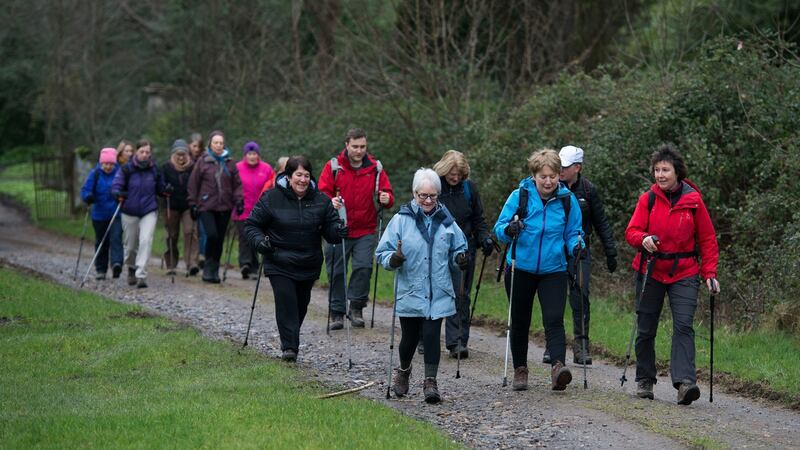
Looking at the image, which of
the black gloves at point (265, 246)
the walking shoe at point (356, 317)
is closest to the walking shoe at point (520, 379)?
the black gloves at point (265, 246)

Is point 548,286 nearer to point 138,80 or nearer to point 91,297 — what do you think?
point 91,297

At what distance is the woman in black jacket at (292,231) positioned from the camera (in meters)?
11.6

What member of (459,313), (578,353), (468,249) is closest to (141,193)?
(459,313)

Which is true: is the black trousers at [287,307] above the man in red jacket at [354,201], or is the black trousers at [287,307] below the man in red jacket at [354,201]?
below

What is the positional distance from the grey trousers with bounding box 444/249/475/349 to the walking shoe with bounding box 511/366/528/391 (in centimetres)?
157

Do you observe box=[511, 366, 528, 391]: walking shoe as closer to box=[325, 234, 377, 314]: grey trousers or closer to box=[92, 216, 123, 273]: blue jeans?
box=[325, 234, 377, 314]: grey trousers

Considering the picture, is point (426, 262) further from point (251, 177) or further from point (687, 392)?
point (251, 177)

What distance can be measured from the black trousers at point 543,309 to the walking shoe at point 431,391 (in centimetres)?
29

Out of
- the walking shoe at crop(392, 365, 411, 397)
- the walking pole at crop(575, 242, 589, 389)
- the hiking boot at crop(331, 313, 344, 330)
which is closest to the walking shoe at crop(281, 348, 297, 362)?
the walking shoe at crop(392, 365, 411, 397)

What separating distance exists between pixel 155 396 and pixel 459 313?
371 cm

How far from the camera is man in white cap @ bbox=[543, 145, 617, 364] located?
1160 centimetres

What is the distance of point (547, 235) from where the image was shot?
10328 mm

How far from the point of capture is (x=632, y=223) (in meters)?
10.2

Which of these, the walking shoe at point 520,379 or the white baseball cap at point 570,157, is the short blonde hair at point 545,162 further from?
the walking shoe at point 520,379
